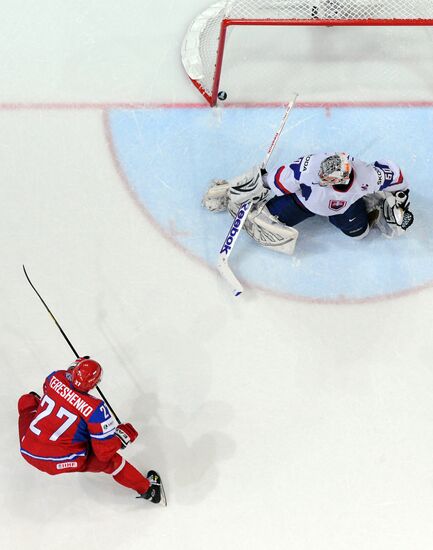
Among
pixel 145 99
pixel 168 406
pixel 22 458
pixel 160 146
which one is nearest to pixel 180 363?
pixel 168 406

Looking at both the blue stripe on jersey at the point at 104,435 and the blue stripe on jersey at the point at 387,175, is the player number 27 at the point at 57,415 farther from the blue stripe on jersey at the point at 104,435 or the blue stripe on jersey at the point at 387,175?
the blue stripe on jersey at the point at 387,175

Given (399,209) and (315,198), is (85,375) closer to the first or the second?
(315,198)

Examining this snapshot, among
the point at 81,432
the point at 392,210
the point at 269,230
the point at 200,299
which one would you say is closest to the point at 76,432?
the point at 81,432

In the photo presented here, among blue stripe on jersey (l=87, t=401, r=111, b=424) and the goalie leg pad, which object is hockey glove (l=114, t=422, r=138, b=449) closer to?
blue stripe on jersey (l=87, t=401, r=111, b=424)

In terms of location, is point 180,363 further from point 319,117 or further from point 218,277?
point 319,117

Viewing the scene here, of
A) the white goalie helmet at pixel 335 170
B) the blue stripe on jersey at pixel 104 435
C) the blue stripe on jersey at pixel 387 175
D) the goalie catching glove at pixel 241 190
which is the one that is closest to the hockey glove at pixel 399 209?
the blue stripe on jersey at pixel 387 175

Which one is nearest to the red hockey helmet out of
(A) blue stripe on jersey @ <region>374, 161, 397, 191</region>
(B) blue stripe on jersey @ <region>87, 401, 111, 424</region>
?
(B) blue stripe on jersey @ <region>87, 401, 111, 424</region>
